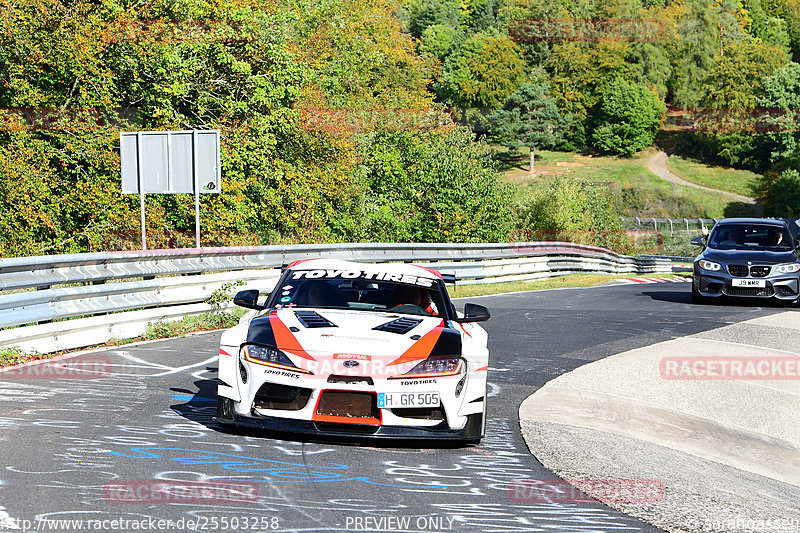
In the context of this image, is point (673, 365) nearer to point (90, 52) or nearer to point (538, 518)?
point (538, 518)

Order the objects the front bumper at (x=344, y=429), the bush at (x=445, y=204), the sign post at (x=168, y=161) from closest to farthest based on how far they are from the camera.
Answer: the front bumper at (x=344, y=429) → the sign post at (x=168, y=161) → the bush at (x=445, y=204)

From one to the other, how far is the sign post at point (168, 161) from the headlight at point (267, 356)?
32.9 ft

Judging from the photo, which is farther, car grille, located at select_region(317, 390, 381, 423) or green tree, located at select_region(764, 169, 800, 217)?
green tree, located at select_region(764, 169, 800, 217)

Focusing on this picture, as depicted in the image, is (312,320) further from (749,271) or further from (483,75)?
(483,75)

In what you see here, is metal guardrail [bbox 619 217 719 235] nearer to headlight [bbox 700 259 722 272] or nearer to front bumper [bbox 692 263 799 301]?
headlight [bbox 700 259 722 272]

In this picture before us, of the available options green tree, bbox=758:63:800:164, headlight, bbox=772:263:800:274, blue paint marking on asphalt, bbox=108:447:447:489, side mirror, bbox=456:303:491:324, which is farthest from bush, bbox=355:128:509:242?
green tree, bbox=758:63:800:164

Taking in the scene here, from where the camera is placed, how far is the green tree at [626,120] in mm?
129125

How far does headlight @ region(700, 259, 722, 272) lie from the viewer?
19419 mm

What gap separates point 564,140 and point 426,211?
99729 mm

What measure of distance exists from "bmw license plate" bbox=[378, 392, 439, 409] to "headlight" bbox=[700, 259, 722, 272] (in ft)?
46.5

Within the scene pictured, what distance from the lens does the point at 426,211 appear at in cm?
3725

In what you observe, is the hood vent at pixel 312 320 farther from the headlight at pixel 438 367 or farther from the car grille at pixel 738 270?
the car grille at pixel 738 270

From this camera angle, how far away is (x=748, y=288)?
1909 cm

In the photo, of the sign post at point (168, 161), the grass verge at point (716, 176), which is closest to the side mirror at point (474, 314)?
the sign post at point (168, 161)
